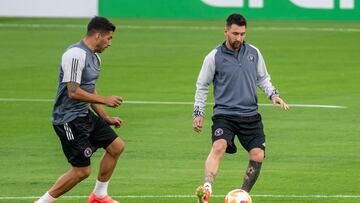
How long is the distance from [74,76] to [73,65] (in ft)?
0.40

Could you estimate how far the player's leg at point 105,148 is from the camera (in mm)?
14477

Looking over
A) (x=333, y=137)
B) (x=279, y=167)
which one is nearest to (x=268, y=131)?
(x=333, y=137)

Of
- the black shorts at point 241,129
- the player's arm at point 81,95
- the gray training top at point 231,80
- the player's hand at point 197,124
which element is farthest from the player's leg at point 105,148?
the black shorts at point 241,129

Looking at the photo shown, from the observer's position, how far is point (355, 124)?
2153cm

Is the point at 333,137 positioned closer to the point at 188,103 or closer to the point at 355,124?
the point at 355,124

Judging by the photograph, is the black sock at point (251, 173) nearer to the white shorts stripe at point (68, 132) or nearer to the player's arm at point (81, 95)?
the player's arm at point (81, 95)

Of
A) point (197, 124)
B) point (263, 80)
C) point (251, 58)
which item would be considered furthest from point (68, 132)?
point (263, 80)

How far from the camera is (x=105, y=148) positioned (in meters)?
14.6

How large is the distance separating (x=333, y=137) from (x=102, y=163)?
21.1 ft

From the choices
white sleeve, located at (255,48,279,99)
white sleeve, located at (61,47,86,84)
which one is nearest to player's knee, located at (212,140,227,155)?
white sleeve, located at (255,48,279,99)

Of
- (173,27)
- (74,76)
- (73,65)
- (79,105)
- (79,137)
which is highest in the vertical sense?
(73,65)

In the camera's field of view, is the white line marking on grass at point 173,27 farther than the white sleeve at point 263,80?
Yes

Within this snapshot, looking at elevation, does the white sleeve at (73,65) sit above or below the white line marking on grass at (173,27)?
above

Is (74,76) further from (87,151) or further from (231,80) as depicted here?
(231,80)
